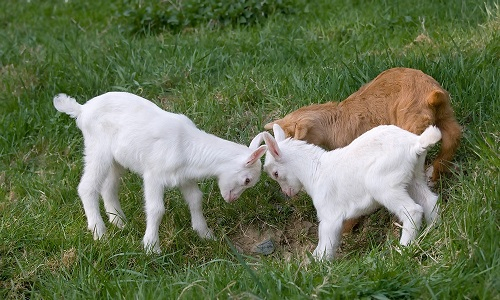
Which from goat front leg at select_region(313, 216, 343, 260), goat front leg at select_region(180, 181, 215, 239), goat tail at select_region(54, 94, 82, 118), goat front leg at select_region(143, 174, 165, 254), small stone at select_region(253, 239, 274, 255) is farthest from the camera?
goat tail at select_region(54, 94, 82, 118)

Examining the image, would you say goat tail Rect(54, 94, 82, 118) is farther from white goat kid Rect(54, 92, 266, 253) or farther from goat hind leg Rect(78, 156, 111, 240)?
goat hind leg Rect(78, 156, 111, 240)

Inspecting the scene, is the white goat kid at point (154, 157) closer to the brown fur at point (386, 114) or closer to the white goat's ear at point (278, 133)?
the white goat's ear at point (278, 133)

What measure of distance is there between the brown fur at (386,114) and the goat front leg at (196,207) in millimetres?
815

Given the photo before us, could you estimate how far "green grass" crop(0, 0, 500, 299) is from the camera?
4695mm

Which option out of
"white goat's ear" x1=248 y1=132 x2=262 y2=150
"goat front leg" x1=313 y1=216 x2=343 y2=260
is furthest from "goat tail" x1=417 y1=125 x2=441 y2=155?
"white goat's ear" x1=248 y1=132 x2=262 y2=150

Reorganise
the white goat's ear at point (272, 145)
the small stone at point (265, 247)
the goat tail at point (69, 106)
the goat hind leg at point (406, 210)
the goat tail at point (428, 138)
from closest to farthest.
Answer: the goat tail at point (428, 138), the goat hind leg at point (406, 210), the white goat's ear at point (272, 145), the small stone at point (265, 247), the goat tail at point (69, 106)

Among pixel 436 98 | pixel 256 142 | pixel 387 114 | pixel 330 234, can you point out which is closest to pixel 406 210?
pixel 330 234

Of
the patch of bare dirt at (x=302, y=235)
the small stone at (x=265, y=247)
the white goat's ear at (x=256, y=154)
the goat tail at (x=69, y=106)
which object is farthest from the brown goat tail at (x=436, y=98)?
the goat tail at (x=69, y=106)

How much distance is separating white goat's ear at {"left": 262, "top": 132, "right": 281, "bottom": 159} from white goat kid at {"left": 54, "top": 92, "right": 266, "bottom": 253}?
75 millimetres

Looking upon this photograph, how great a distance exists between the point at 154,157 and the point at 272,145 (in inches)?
32.6

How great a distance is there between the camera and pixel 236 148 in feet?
19.3

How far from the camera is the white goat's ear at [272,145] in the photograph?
18.4ft

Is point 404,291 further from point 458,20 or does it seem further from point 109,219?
point 458,20

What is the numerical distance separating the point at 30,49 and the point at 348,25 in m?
3.46
